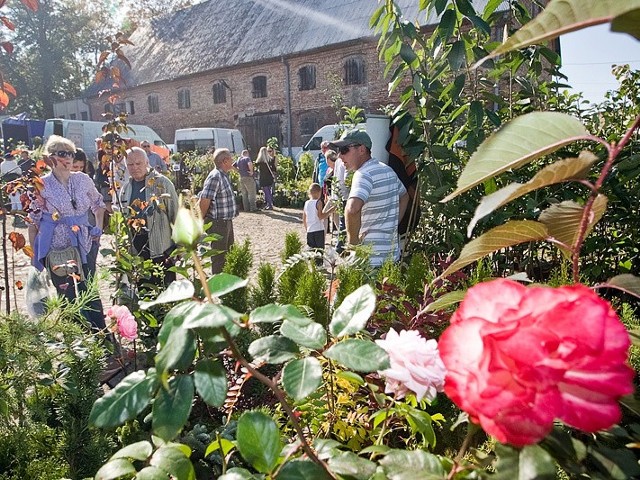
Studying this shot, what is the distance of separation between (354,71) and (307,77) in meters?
2.66

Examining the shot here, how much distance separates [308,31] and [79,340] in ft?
81.6

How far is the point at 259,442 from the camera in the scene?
68 cm

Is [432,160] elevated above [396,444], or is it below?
above

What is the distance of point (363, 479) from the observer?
72 cm

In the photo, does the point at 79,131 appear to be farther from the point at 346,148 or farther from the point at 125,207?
the point at 346,148

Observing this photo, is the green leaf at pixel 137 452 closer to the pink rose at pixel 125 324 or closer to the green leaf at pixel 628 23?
the green leaf at pixel 628 23

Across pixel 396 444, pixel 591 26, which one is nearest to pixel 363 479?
pixel 591 26

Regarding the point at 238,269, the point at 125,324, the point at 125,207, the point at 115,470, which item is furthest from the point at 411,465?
the point at 125,207

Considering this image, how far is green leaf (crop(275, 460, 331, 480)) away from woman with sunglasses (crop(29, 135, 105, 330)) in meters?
3.47

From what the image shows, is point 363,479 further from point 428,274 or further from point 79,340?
point 428,274

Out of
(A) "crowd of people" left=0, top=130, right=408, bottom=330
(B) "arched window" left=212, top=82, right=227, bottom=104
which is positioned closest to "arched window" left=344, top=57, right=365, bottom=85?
(B) "arched window" left=212, top=82, right=227, bottom=104

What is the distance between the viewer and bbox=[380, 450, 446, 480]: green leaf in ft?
2.02

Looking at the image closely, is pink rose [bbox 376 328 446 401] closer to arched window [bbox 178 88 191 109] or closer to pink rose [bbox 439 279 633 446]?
pink rose [bbox 439 279 633 446]

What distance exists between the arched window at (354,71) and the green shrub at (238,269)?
20118 millimetres
